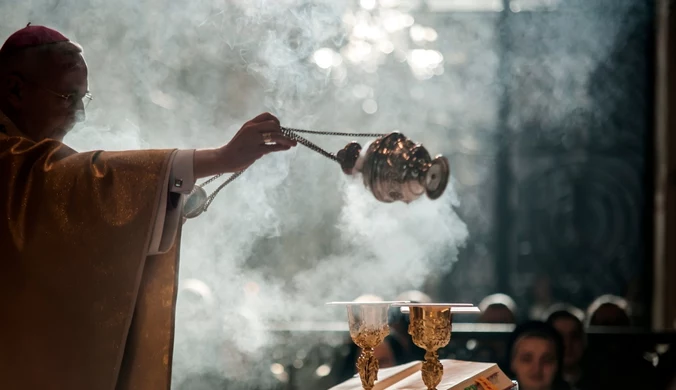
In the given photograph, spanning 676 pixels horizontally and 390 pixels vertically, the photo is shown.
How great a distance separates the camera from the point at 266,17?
577 cm

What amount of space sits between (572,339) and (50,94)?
365cm

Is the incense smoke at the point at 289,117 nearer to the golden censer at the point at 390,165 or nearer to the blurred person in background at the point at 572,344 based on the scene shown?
the blurred person in background at the point at 572,344

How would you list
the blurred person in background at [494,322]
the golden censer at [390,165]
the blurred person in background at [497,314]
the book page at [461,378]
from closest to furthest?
the book page at [461,378] → the golden censer at [390,165] → the blurred person in background at [494,322] → the blurred person in background at [497,314]

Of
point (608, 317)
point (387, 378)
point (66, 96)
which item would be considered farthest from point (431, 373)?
point (608, 317)

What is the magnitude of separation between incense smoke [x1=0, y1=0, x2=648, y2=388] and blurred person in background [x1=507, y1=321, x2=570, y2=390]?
1.73 metres

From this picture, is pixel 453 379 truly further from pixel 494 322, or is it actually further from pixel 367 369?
pixel 494 322

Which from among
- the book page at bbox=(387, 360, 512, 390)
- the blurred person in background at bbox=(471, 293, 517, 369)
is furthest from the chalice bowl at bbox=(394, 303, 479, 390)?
the blurred person in background at bbox=(471, 293, 517, 369)

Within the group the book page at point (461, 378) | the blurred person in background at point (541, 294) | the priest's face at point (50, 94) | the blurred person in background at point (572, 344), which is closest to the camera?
the book page at point (461, 378)

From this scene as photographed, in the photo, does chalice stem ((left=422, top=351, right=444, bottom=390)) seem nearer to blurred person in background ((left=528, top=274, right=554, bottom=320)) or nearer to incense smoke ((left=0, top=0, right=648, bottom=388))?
incense smoke ((left=0, top=0, right=648, bottom=388))

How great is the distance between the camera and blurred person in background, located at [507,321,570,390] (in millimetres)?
4531

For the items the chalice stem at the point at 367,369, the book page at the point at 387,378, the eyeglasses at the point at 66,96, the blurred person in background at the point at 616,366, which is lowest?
the blurred person in background at the point at 616,366

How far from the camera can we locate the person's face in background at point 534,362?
452cm

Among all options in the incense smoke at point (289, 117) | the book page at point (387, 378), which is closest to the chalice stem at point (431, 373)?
the book page at point (387, 378)

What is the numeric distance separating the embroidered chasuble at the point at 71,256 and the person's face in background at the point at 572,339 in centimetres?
330
